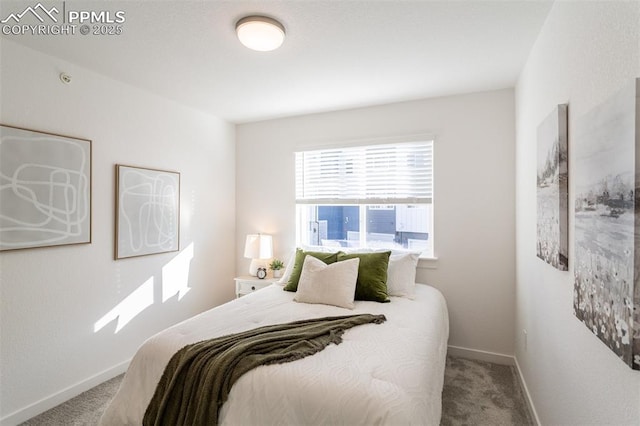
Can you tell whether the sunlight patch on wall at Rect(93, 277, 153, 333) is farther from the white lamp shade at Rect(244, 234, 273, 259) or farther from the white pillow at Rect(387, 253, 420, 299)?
the white pillow at Rect(387, 253, 420, 299)

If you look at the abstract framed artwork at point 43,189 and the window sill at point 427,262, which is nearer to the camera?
the abstract framed artwork at point 43,189

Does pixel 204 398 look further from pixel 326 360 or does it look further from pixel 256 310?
pixel 256 310

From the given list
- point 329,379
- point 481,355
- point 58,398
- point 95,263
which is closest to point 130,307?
point 95,263

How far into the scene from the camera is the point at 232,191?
165 inches

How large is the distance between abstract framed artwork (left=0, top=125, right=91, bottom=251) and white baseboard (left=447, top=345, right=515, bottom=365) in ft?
11.2

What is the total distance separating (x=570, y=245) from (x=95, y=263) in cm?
325

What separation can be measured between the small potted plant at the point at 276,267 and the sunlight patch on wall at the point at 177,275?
90 centimetres

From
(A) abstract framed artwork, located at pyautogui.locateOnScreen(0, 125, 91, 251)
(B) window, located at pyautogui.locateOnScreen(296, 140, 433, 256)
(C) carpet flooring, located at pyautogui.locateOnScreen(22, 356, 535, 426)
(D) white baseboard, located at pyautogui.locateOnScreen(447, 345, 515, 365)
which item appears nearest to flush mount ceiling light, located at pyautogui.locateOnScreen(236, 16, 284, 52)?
(A) abstract framed artwork, located at pyautogui.locateOnScreen(0, 125, 91, 251)

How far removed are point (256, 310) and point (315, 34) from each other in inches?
76.5

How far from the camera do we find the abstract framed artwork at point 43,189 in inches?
83.8

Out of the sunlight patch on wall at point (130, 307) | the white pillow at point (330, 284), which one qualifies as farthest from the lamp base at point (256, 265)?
the white pillow at point (330, 284)

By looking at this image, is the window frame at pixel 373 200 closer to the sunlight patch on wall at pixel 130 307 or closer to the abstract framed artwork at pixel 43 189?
the sunlight patch on wall at pixel 130 307

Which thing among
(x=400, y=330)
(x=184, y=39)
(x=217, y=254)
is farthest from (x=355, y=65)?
(x=217, y=254)

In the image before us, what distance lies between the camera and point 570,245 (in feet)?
4.91
